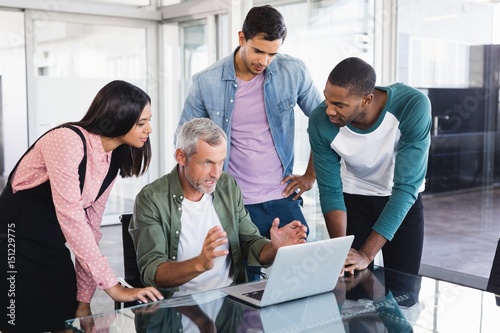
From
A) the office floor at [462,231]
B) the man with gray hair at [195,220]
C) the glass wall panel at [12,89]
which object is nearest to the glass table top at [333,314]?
the man with gray hair at [195,220]

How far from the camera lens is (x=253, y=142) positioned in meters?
2.68

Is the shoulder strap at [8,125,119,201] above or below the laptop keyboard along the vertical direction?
above

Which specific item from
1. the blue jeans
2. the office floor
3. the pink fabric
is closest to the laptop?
the pink fabric

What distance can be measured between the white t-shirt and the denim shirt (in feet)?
1.47

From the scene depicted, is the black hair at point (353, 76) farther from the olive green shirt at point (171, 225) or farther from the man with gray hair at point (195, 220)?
the olive green shirt at point (171, 225)

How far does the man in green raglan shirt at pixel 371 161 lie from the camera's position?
2145mm

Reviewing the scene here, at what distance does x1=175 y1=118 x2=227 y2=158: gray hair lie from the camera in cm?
218

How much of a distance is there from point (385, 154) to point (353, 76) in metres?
0.39

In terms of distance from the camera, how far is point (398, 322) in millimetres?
1691

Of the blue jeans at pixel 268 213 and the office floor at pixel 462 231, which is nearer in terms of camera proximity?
the blue jeans at pixel 268 213

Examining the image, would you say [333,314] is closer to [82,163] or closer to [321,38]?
[82,163]

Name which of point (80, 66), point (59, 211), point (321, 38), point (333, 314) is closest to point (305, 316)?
point (333, 314)

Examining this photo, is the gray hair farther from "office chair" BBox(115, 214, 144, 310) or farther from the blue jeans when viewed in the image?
the blue jeans

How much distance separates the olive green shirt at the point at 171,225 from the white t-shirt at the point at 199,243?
0.02 metres
